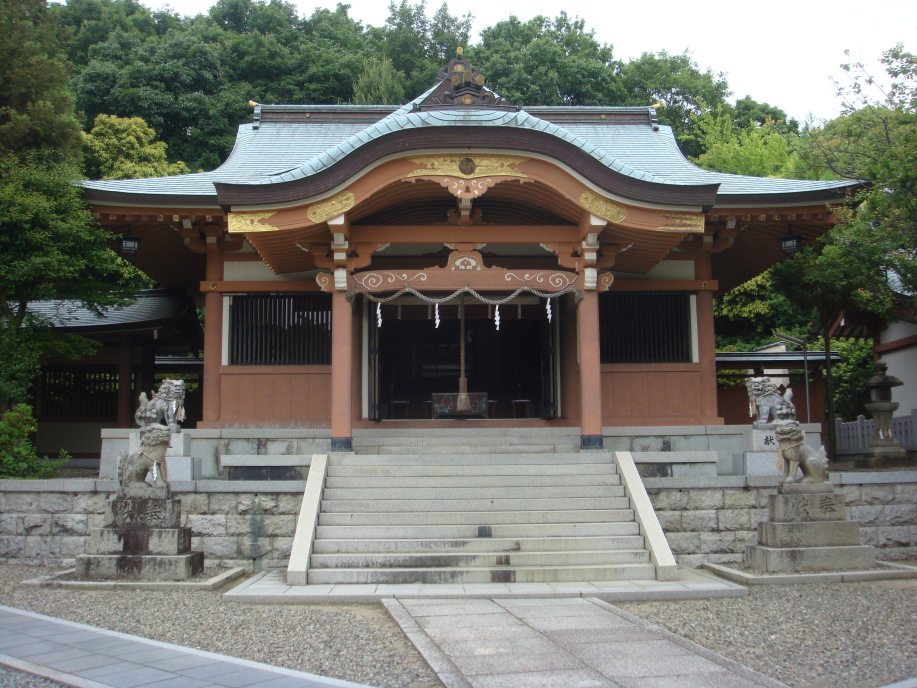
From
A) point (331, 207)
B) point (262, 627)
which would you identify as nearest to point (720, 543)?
point (262, 627)

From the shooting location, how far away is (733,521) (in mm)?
9289

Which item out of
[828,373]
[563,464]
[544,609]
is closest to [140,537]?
[544,609]

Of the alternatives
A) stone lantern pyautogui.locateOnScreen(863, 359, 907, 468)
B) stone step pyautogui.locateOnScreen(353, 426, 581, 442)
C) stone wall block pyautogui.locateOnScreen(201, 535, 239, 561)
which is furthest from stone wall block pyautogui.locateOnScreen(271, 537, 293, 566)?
stone lantern pyautogui.locateOnScreen(863, 359, 907, 468)

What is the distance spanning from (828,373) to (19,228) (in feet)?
49.6

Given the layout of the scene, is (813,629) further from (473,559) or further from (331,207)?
(331,207)

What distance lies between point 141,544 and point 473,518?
3579 millimetres

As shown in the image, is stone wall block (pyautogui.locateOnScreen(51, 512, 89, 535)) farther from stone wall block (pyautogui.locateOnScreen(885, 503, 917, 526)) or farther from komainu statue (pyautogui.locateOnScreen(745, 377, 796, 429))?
stone wall block (pyautogui.locateOnScreen(885, 503, 917, 526))

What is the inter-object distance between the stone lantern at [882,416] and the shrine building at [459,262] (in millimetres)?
3229

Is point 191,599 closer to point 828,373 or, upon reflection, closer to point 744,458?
point 744,458

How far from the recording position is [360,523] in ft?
28.8

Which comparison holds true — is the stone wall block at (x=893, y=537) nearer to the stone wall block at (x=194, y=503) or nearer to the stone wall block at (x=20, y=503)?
the stone wall block at (x=194, y=503)

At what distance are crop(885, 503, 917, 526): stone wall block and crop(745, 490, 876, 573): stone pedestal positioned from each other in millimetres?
1902

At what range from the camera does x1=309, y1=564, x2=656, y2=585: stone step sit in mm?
7812

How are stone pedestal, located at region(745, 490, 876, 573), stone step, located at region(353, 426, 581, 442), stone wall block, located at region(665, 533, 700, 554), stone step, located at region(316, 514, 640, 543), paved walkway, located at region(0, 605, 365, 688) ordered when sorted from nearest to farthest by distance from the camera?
paved walkway, located at region(0, 605, 365, 688), stone pedestal, located at region(745, 490, 876, 573), stone step, located at region(316, 514, 640, 543), stone wall block, located at region(665, 533, 700, 554), stone step, located at region(353, 426, 581, 442)
